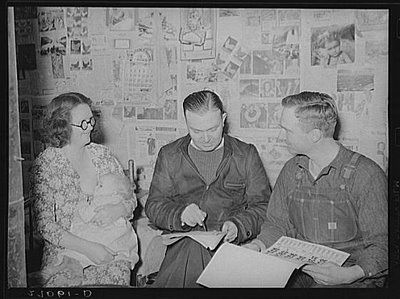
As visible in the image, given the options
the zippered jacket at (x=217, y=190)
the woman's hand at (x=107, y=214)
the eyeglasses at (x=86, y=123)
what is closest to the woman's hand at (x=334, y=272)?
the zippered jacket at (x=217, y=190)

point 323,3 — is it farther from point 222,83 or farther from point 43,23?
point 43,23

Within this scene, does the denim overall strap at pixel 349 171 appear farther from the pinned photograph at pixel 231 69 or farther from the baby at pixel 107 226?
the baby at pixel 107 226

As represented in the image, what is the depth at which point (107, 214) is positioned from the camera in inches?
60.4

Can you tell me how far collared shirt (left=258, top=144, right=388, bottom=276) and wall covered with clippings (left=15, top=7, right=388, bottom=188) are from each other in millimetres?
45

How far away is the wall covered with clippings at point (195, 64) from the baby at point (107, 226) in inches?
3.4

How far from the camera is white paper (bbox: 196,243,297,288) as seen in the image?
1539mm

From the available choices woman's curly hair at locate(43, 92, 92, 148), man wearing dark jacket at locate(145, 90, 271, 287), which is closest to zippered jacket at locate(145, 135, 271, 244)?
man wearing dark jacket at locate(145, 90, 271, 287)

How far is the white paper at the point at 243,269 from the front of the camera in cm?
154

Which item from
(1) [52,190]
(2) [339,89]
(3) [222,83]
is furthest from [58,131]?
(2) [339,89]

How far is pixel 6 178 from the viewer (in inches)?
60.0

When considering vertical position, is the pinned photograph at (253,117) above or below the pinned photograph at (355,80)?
below

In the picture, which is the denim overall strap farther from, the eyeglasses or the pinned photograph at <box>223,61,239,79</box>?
the eyeglasses

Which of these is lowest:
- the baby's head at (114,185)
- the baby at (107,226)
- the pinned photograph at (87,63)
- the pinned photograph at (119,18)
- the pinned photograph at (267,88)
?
the baby at (107,226)

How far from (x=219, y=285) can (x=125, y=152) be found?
355 millimetres
